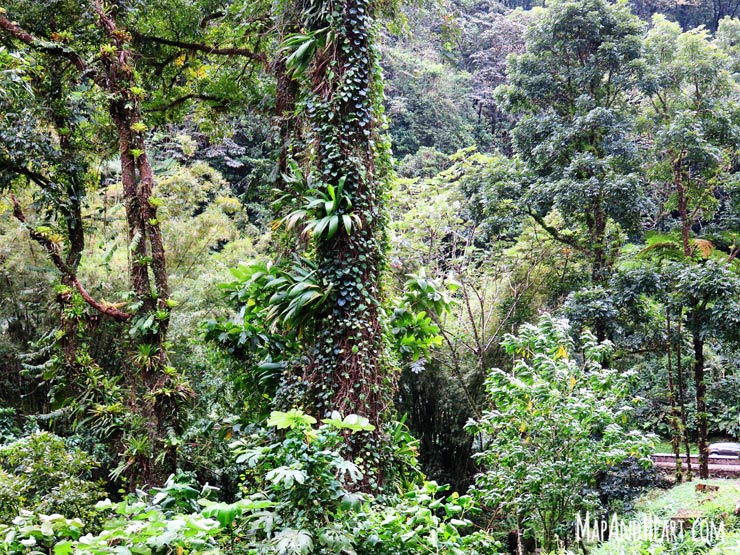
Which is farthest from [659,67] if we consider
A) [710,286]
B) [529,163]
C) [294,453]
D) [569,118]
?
[294,453]

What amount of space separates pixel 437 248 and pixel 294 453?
6394 mm

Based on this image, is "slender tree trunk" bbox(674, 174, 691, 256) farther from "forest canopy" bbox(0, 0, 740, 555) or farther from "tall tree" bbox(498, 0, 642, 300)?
"tall tree" bbox(498, 0, 642, 300)

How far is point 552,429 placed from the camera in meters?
4.46

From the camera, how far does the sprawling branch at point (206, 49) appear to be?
19.2 ft

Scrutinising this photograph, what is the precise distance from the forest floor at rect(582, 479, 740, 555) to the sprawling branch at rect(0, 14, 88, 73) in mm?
5208

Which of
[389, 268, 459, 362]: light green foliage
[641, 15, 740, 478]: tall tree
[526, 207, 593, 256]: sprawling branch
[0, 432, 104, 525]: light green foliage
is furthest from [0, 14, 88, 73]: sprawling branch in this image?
[641, 15, 740, 478]: tall tree

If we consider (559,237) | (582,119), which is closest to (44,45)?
(582,119)

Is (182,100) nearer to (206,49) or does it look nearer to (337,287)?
(206,49)

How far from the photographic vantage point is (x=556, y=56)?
813cm

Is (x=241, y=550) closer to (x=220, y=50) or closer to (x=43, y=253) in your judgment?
(x=220, y=50)

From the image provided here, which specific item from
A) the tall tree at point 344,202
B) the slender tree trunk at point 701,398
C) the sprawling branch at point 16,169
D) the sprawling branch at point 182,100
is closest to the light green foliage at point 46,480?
the tall tree at point 344,202

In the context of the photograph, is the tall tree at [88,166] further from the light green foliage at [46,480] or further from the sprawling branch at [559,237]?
the sprawling branch at [559,237]

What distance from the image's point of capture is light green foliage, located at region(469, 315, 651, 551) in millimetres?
4375

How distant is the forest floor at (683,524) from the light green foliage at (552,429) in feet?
1.52
